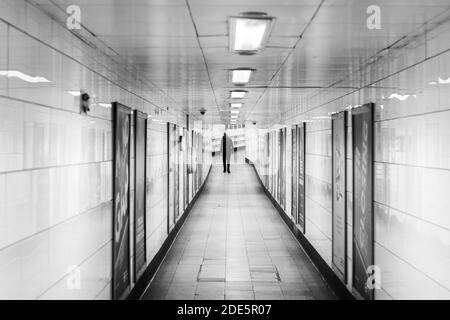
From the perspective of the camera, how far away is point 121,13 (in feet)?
9.80

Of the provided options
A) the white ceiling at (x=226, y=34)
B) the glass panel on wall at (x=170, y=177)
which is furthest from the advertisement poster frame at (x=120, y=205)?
the glass panel on wall at (x=170, y=177)

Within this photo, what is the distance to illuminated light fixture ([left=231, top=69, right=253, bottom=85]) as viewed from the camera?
5535 mm

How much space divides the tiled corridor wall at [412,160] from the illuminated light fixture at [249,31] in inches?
42.8

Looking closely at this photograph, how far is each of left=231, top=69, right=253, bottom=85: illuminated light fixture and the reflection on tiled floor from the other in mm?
2698

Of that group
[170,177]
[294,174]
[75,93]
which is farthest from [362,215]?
[294,174]

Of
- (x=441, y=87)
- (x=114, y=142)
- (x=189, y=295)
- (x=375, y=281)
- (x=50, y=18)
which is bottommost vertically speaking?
(x=189, y=295)

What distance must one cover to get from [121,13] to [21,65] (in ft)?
2.71

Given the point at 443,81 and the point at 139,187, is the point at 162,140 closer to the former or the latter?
the point at 139,187

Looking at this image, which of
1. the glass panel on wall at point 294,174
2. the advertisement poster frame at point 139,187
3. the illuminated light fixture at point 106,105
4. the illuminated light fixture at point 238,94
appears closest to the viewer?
the illuminated light fixture at point 106,105

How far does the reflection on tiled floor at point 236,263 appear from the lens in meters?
5.72

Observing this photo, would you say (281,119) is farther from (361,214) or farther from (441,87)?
(441,87)

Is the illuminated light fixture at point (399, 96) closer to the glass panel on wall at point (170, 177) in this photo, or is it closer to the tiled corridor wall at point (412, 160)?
the tiled corridor wall at point (412, 160)

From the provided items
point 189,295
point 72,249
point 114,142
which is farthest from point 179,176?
point 72,249

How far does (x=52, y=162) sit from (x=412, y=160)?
2595 millimetres
